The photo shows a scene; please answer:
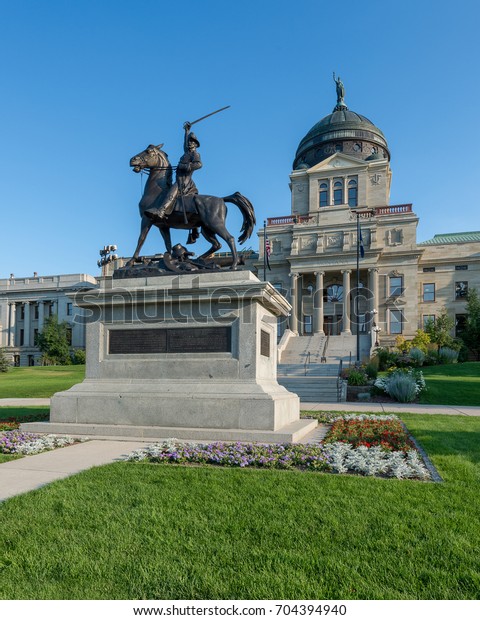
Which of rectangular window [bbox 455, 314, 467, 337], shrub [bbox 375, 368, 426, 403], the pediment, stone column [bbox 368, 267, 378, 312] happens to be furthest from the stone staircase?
the pediment

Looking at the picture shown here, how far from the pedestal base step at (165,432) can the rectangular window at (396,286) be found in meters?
50.2

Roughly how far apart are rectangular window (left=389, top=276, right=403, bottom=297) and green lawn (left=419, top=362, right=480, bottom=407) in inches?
987

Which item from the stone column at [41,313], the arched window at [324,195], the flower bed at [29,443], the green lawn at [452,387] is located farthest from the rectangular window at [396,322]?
the stone column at [41,313]

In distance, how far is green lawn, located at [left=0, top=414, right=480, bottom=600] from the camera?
2.98m

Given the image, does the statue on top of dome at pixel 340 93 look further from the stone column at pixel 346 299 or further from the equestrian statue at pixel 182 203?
the equestrian statue at pixel 182 203

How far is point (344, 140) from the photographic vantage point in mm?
67625

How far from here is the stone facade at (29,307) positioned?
83938mm

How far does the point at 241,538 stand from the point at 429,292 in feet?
196

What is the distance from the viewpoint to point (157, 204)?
34.1ft

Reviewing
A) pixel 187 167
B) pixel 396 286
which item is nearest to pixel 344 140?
pixel 396 286

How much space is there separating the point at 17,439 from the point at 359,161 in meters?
61.4

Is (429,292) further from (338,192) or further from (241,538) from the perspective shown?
(241,538)

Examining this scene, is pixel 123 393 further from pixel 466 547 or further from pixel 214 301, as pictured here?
pixel 466 547
